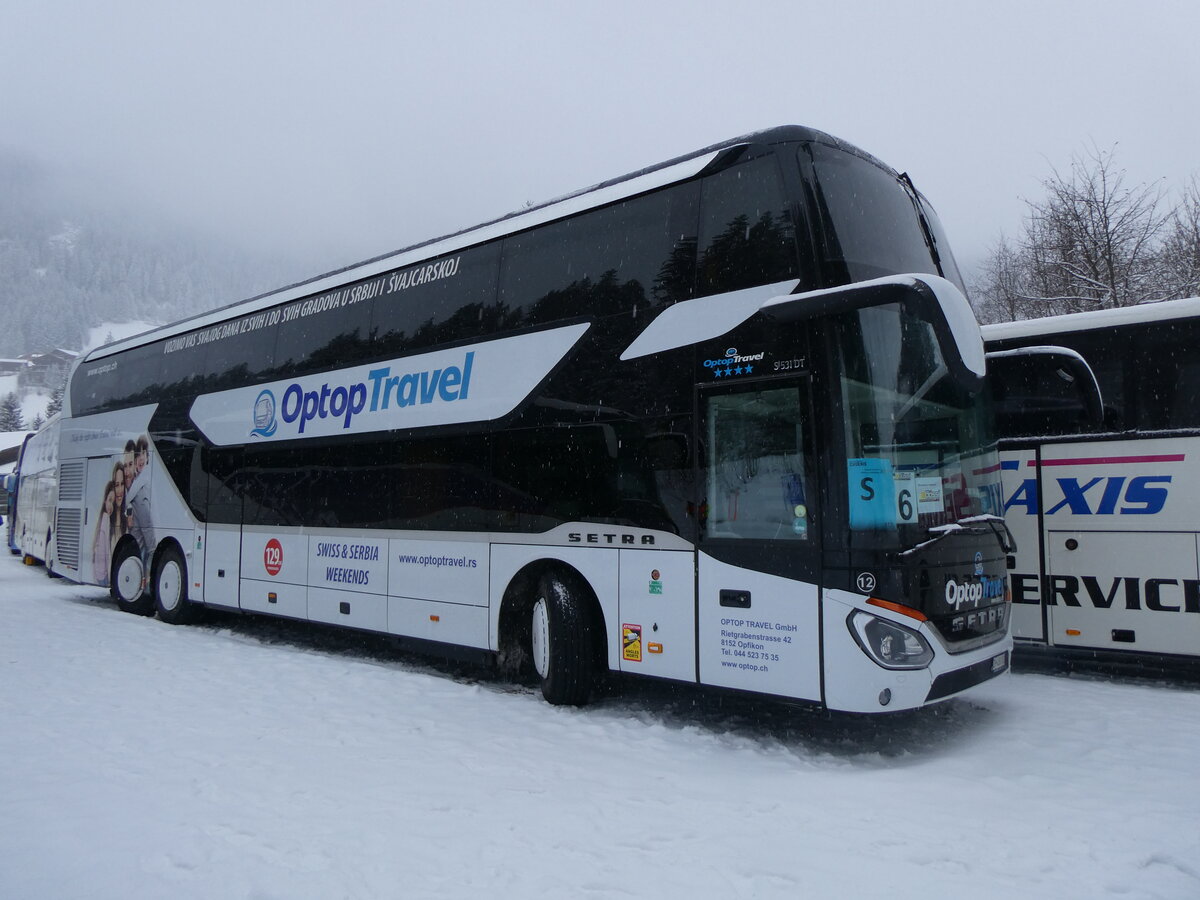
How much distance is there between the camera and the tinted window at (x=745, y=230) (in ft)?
20.2

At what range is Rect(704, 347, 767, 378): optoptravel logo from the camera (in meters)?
6.21

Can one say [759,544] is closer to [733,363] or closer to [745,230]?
[733,363]

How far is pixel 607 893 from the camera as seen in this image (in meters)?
3.88

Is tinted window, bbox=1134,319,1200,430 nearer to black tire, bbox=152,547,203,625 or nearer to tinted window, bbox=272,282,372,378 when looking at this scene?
tinted window, bbox=272,282,372,378

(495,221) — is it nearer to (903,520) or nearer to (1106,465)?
(903,520)

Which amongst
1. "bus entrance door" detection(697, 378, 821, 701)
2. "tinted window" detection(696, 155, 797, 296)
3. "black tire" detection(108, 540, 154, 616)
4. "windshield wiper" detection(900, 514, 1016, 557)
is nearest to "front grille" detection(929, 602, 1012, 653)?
"windshield wiper" detection(900, 514, 1016, 557)

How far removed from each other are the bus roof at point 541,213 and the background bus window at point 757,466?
1859 millimetres

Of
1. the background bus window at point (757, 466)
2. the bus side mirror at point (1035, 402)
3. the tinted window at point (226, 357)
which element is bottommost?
the background bus window at point (757, 466)

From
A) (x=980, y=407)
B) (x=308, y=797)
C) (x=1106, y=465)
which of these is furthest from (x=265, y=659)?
(x=1106, y=465)

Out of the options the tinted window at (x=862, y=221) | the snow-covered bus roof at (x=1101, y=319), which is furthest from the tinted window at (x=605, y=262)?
the snow-covered bus roof at (x=1101, y=319)

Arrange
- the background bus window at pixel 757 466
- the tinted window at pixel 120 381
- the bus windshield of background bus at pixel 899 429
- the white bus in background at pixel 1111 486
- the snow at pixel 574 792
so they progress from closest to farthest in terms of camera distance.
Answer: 1. the snow at pixel 574 792
2. the bus windshield of background bus at pixel 899 429
3. the background bus window at pixel 757 466
4. the white bus in background at pixel 1111 486
5. the tinted window at pixel 120 381

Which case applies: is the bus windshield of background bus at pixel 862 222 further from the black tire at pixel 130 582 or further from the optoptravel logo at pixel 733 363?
the black tire at pixel 130 582

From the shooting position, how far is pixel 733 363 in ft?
20.7

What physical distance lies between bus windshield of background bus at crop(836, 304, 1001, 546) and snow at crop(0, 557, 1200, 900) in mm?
1633
